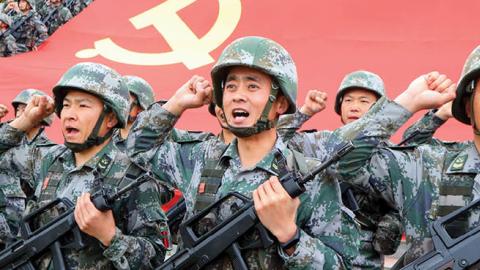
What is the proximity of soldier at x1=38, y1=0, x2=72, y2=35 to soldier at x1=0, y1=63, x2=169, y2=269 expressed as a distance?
582 inches

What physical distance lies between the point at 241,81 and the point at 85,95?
991 mm

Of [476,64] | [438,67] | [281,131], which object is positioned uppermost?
[476,64]

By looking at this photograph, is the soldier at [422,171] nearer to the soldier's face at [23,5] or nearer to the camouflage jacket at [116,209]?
the camouflage jacket at [116,209]

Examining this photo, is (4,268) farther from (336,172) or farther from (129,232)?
(336,172)

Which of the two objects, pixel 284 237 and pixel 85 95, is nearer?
pixel 284 237

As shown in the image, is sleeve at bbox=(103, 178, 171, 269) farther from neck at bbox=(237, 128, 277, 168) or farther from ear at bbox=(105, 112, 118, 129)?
neck at bbox=(237, 128, 277, 168)

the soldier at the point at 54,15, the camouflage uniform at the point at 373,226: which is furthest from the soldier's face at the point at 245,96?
the soldier at the point at 54,15

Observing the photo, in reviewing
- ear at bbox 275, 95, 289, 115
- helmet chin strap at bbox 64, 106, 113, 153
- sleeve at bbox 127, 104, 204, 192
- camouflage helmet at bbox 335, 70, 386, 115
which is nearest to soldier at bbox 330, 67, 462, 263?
ear at bbox 275, 95, 289, 115

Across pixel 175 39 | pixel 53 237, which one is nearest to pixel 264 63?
pixel 53 237

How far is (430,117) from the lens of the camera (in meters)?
4.83

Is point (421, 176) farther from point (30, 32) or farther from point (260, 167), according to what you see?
point (30, 32)

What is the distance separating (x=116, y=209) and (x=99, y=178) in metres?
0.16

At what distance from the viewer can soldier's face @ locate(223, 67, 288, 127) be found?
8.89 ft

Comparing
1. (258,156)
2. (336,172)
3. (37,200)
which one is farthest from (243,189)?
(37,200)
